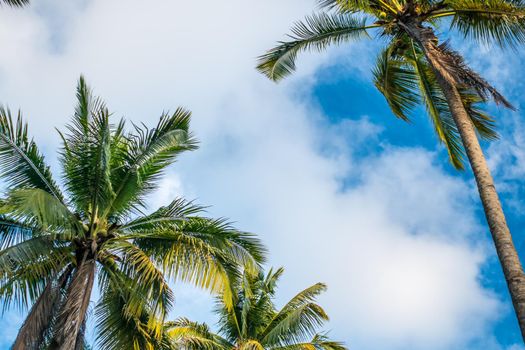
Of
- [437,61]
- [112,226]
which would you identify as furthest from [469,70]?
[112,226]

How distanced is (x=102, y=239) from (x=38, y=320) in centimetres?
200

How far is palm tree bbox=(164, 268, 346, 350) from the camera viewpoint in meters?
17.0

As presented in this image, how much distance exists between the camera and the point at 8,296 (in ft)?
36.8

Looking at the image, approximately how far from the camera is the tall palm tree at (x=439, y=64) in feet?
29.2

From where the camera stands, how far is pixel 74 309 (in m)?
10.8

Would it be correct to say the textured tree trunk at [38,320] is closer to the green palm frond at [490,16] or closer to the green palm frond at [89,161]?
the green palm frond at [89,161]

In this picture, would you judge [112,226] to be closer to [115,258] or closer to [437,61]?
[115,258]

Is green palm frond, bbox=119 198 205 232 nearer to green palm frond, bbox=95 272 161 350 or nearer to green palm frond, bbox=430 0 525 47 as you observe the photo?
green palm frond, bbox=95 272 161 350

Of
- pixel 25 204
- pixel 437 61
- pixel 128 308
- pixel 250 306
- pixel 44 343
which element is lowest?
pixel 44 343

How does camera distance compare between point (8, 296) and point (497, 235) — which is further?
point (8, 296)

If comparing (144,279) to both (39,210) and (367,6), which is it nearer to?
(39,210)

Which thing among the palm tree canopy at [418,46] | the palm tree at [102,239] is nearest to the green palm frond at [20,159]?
the palm tree at [102,239]

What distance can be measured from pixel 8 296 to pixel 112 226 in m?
2.40

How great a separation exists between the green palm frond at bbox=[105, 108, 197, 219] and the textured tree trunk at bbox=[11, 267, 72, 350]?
1.92 m
